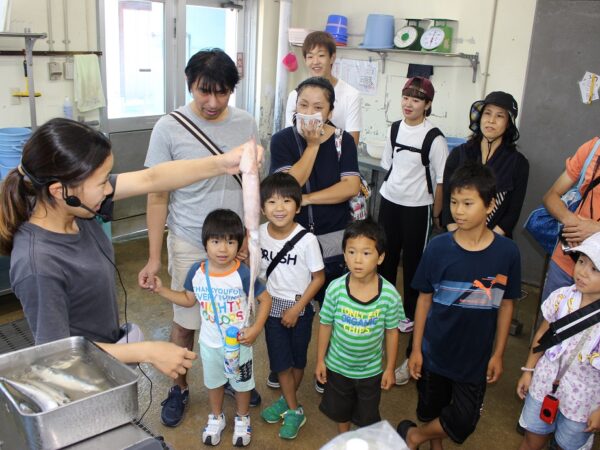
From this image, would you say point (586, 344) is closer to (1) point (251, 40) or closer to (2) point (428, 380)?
(2) point (428, 380)

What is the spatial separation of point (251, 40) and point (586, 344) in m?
4.73

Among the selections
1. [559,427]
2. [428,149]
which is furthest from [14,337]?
[559,427]

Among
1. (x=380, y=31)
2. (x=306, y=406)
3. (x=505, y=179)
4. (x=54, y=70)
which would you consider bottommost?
(x=306, y=406)

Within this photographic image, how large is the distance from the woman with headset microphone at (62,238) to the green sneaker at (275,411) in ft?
4.32

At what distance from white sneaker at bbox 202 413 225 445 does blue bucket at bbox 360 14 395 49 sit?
12.2ft

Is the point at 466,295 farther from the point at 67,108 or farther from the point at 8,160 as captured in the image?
the point at 67,108

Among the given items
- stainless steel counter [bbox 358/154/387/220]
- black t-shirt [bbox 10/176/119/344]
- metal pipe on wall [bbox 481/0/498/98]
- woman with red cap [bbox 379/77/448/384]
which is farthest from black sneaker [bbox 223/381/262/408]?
metal pipe on wall [bbox 481/0/498/98]

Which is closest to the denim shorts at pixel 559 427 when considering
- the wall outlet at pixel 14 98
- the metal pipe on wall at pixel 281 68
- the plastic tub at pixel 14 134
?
the plastic tub at pixel 14 134

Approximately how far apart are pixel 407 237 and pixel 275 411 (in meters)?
1.40

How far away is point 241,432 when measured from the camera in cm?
253

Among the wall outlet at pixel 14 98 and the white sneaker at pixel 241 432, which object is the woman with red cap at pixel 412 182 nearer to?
the white sneaker at pixel 241 432

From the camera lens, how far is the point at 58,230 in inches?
59.1

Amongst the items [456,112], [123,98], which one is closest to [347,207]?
[456,112]

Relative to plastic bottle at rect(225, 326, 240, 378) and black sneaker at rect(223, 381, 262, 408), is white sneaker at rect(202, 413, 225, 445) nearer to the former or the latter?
black sneaker at rect(223, 381, 262, 408)
